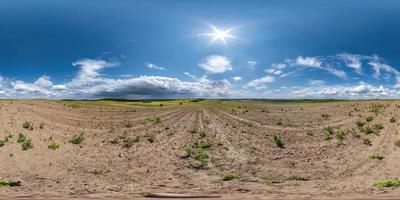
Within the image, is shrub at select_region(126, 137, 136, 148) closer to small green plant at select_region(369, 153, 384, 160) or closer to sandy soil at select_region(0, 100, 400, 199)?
sandy soil at select_region(0, 100, 400, 199)

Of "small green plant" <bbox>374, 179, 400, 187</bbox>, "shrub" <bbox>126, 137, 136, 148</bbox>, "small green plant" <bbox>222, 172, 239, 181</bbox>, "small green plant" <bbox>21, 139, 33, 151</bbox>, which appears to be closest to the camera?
"small green plant" <bbox>374, 179, 400, 187</bbox>

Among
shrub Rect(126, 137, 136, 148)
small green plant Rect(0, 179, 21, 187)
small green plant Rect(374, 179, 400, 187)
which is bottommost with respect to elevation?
small green plant Rect(0, 179, 21, 187)

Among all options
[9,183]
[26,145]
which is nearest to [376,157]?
[9,183]

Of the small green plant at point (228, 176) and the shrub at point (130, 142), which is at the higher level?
the shrub at point (130, 142)

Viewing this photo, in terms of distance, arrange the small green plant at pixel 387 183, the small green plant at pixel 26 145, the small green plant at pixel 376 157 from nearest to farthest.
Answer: the small green plant at pixel 387 183 → the small green plant at pixel 376 157 → the small green plant at pixel 26 145

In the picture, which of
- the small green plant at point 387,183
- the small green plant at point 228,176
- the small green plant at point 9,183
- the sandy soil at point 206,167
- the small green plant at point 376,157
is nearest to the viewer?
the sandy soil at point 206,167

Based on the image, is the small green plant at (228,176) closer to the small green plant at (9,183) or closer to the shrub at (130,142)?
the small green plant at (9,183)

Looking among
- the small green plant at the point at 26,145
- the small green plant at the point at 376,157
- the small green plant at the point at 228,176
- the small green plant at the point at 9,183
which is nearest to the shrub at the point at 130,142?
the small green plant at the point at 26,145

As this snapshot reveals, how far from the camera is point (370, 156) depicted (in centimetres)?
2277

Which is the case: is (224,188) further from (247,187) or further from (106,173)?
(106,173)

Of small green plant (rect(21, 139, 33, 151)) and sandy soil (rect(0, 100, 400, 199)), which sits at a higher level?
small green plant (rect(21, 139, 33, 151))

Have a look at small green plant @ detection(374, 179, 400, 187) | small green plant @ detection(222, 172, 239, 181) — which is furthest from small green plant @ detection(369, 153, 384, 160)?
small green plant @ detection(222, 172, 239, 181)

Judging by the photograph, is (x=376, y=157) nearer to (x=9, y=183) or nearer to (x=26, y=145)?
(x=9, y=183)

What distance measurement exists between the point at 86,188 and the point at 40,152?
9900mm
